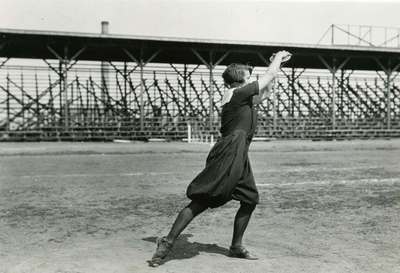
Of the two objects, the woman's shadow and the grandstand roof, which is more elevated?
the grandstand roof

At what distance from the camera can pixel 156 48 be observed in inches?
920

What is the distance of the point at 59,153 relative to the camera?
1775 cm

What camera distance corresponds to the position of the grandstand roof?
834 inches

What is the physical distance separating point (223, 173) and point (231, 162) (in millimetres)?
111

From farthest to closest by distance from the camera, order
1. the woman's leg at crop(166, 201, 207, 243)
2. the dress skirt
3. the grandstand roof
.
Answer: the grandstand roof
the woman's leg at crop(166, 201, 207, 243)
the dress skirt

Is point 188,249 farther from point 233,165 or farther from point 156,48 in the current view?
point 156,48

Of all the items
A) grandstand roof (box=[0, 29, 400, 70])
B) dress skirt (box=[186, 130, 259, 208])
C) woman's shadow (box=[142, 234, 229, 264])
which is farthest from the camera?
grandstand roof (box=[0, 29, 400, 70])

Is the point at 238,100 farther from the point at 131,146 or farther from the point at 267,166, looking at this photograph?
the point at 131,146

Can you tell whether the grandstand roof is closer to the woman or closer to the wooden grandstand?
the wooden grandstand

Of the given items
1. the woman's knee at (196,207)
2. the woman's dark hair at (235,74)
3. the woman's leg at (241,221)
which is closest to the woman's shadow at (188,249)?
the woman's leg at (241,221)

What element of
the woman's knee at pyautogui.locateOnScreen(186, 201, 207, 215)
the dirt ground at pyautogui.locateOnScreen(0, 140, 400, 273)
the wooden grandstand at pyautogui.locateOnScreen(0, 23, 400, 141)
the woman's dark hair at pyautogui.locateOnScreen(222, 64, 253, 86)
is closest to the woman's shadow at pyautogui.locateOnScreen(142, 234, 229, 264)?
the dirt ground at pyautogui.locateOnScreen(0, 140, 400, 273)

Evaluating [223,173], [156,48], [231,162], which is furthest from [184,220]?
[156,48]

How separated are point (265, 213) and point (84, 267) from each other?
3247 millimetres

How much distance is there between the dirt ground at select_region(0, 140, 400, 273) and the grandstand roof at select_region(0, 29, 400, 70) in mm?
9805
